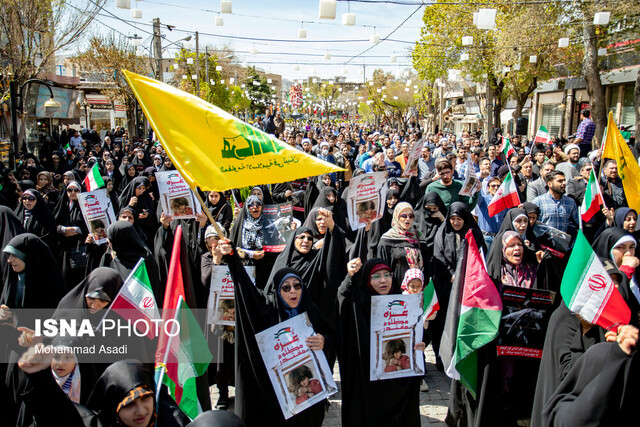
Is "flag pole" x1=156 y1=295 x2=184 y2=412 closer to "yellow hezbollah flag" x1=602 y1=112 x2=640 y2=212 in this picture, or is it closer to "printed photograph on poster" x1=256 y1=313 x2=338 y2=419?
"printed photograph on poster" x1=256 y1=313 x2=338 y2=419

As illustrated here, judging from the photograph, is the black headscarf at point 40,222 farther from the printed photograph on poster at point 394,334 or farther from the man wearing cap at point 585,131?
the man wearing cap at point 585,131

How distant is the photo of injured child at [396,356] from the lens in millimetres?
3686

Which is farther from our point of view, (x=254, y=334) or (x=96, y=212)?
(x=96, y=212)

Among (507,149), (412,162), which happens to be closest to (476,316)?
(412,162)

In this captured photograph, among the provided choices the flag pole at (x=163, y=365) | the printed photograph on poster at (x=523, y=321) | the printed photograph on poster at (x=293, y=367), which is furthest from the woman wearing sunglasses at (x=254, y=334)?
the printed photograph on poster at (x=523, y=321)

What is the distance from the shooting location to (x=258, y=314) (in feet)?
12.2

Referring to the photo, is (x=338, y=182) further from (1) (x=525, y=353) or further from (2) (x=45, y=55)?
(2) (x=45, y=55)

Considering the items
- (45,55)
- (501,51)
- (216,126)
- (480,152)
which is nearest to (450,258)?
(216,126)

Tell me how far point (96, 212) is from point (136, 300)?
350 centimetres

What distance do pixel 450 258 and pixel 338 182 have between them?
544 centimetres

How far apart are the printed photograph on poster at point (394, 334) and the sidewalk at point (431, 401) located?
107 centimetres

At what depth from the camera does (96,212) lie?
6.71 m

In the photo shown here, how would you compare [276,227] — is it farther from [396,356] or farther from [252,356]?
[396,356]

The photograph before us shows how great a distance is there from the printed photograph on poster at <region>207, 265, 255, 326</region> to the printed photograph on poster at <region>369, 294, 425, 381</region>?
1.32 meters
